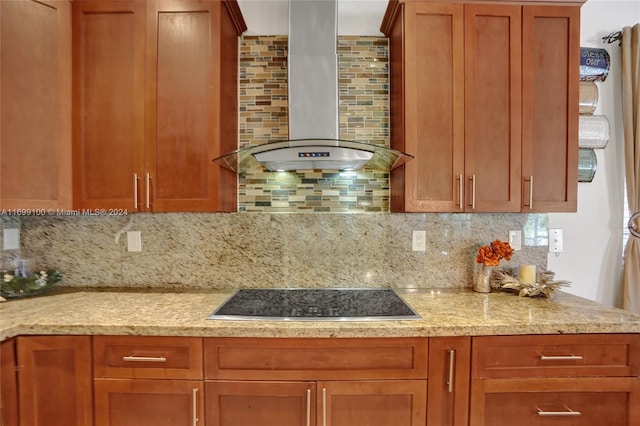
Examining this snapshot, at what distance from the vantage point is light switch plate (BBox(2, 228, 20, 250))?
1.57 metres

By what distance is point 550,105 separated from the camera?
1.39 meters

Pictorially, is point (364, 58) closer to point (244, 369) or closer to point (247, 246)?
point (247, 246)

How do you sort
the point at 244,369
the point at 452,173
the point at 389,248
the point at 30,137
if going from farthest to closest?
the point at 389,248, the point at 452,173, the point at 30,137, the point at 244,369

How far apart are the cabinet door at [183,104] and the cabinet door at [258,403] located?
32.0 inches

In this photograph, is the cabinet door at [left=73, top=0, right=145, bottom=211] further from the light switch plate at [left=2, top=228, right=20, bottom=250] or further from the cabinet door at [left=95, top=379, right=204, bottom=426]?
the cabinet door at [left=95, top=379, right=204, bottom=426]

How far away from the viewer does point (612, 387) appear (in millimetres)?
1091

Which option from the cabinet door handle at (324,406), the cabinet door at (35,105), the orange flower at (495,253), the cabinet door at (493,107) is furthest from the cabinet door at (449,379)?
the cabinet door at (35,105)

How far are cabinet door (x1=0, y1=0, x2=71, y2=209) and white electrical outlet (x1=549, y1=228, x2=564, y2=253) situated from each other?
2.75 m

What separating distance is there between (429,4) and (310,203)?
1201 mm

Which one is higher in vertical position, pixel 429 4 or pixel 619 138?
pixel 429 4

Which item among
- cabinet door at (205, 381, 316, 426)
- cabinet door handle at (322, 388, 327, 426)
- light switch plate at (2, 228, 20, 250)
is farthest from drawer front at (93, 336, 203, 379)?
light switch plate at (2, 228, 20, 250)

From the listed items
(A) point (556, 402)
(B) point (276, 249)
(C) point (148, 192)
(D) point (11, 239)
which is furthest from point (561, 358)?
(D) point (11, 239)

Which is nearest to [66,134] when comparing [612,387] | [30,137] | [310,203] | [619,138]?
[30,137]

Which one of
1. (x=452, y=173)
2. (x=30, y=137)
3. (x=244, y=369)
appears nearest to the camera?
(x=244, y=369)
